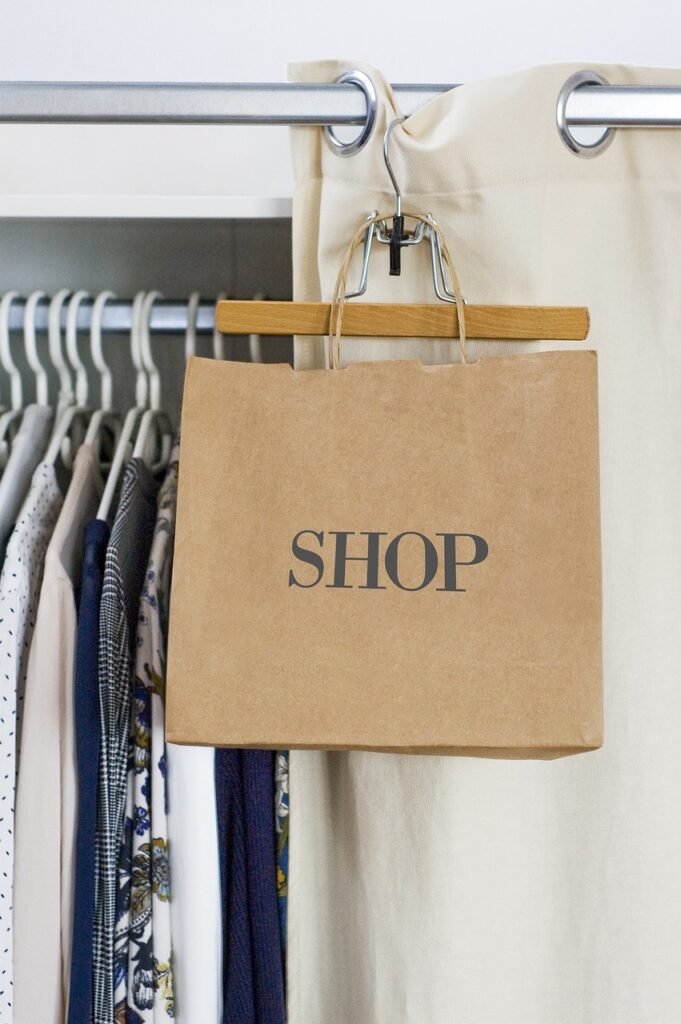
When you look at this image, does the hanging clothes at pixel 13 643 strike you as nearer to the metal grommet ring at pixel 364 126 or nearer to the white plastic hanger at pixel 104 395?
the white plastic hanger at pixel 104 395

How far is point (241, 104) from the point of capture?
588 mm

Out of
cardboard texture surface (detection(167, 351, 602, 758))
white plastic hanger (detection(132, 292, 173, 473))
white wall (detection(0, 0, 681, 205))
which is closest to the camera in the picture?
cardboard texture surface (detection(167, 351, 602, 758))

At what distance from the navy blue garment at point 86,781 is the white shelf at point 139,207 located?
0.89 ft

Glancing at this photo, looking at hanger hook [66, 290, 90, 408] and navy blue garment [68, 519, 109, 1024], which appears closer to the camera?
navy blue garment [68, 519, 109, 1024]

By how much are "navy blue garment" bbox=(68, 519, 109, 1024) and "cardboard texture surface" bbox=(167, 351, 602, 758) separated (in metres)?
0.13

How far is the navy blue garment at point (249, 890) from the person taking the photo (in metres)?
0.61

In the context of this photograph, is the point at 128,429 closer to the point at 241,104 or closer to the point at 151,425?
the point at 151,425

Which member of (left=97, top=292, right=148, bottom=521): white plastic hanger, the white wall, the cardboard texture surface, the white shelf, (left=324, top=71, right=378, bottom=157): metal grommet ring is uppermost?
the white wall

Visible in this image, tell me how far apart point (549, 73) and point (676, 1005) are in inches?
27.7

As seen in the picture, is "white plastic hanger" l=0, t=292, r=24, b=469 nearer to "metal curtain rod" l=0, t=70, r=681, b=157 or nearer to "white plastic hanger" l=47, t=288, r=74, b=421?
"white plastic hanger" l=47, t=288, r=74, b=421

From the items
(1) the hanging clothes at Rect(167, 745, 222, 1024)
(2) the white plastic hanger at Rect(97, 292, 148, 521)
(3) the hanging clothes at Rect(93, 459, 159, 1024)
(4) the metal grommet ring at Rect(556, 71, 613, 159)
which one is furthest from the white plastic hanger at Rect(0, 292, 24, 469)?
(4) the metal grommet ring at Rect(556, 71, 613, 159)

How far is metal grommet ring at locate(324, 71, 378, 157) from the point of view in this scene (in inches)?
23.4

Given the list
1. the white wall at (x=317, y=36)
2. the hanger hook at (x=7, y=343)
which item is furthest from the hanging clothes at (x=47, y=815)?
the white wall at (x=317, y=36)

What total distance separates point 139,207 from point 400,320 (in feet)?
0.81
